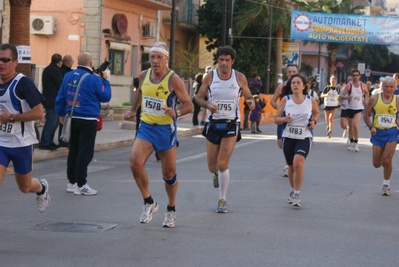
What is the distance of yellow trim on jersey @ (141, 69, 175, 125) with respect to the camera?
8.81m

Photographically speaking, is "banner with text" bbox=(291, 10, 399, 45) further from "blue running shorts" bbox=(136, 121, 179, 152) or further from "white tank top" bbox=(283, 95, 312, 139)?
"blue running shorts" bbox=(136, 121, 179, 152)

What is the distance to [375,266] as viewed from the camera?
286 inches

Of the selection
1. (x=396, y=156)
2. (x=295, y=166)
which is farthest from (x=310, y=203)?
(x=396, y=156)

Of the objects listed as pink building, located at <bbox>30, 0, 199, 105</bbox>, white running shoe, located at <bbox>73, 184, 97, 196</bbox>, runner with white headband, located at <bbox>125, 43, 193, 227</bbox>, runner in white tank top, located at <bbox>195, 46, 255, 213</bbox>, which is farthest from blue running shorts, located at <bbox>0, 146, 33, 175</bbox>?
pink building, located at <bbox>30, 0, 199, 105</bbox>

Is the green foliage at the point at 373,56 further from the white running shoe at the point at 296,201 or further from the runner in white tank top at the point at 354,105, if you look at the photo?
the white running shoe at the point at 296,201

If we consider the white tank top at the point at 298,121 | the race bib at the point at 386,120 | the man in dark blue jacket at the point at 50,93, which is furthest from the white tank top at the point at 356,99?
the white tank top at the point at 298,121

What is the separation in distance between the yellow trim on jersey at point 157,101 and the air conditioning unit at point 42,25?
24796 millimetres

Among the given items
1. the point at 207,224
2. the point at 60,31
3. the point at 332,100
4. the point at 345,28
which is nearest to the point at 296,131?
the point at 207,224

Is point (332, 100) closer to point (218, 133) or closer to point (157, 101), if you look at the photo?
point (218, 133)

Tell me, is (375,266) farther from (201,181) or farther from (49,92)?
(49,92)

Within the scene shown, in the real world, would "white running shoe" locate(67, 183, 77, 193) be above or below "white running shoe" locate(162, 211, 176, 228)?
below

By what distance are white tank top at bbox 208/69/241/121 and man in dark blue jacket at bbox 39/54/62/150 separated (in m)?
6.65

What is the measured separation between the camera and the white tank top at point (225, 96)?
33.7ft

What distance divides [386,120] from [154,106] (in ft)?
15.9
